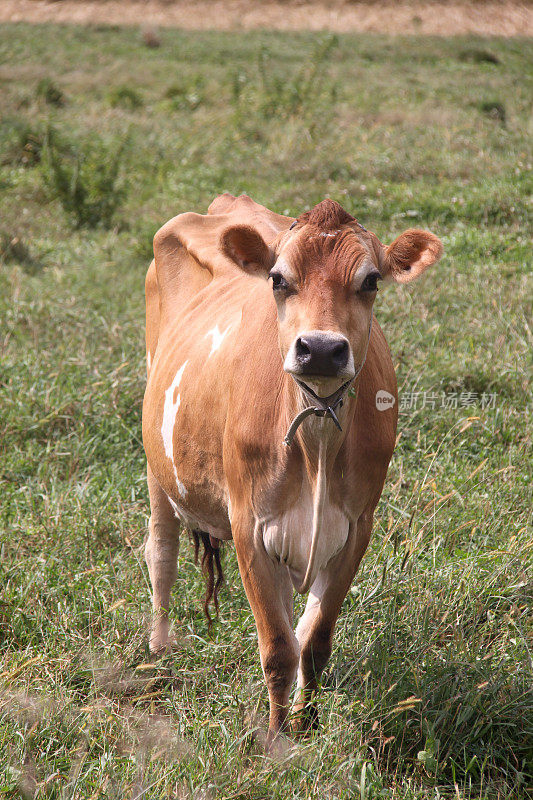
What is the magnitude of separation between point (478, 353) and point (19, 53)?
69.2ft

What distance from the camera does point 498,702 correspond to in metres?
2.97

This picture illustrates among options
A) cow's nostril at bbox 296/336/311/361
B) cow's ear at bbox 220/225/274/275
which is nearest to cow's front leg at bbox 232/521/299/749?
cow's nostril at bbox 296/336/311/361

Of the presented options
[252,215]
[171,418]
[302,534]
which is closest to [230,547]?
[171,418]

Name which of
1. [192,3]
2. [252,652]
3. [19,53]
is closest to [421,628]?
[252,652]

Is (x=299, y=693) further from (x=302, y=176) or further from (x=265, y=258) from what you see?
(x=302, y=176)

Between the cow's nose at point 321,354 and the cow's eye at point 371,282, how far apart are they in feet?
1.03

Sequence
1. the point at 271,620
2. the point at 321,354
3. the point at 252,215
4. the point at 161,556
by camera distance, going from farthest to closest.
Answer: the point at 252,215 → the point at 161,556 → the point at 271,620 → the point at 321,354

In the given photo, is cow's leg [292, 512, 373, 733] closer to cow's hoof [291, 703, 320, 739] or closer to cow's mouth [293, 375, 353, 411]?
Result: cow's hoof [291, 703, 320, 739]

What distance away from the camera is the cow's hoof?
2.92 metres

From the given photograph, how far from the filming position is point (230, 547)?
13.5ft

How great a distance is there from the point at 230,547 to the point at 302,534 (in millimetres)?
1409

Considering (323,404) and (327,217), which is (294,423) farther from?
(327,217)

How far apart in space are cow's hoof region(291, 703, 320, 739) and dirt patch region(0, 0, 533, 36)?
33.8 m

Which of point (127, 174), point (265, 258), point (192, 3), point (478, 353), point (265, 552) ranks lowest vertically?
point (192, 3)
